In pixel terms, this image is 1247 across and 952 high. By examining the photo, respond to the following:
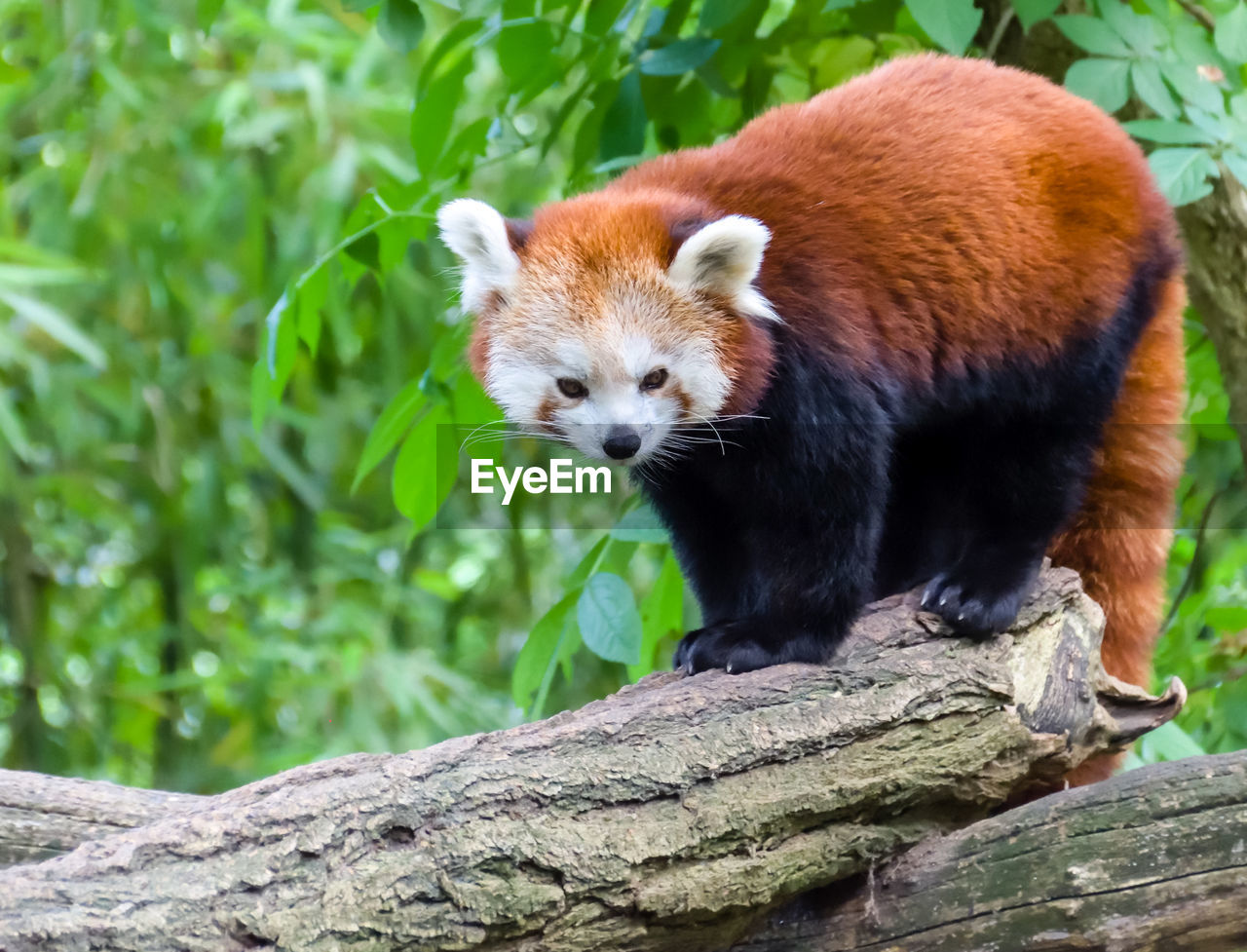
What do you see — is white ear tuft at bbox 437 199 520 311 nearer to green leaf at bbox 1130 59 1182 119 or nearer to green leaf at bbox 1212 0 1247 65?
green leaf at bbox 1130 59 1182 119

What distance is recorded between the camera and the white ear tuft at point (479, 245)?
87.4 inches

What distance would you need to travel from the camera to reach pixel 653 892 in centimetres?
182

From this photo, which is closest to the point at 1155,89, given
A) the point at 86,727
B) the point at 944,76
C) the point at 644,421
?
the point at 944,76

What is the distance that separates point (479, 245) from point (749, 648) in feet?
3.04

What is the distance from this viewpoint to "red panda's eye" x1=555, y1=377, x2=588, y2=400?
85.3 inches

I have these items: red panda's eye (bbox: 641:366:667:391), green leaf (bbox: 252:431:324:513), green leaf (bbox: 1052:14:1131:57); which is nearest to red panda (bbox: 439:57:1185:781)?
red panda's eye (bbox: 641:366:667:391)

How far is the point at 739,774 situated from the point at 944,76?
146 centimetres

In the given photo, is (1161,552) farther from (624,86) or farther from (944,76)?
(624,86)

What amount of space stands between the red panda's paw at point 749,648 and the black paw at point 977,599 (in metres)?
0.25

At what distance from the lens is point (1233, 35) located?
2.37 meters

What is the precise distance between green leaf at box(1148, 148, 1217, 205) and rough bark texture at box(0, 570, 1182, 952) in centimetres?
85

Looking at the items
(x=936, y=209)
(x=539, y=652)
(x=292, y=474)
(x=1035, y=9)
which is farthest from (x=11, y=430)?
(x=1035, y=9)

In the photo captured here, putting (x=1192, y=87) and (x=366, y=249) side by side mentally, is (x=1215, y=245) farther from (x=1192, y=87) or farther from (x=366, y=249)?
(x=366, y=249)

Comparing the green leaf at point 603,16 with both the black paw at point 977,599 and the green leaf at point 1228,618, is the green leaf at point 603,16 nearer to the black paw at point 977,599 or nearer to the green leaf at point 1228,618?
the black paw at point 977,599
